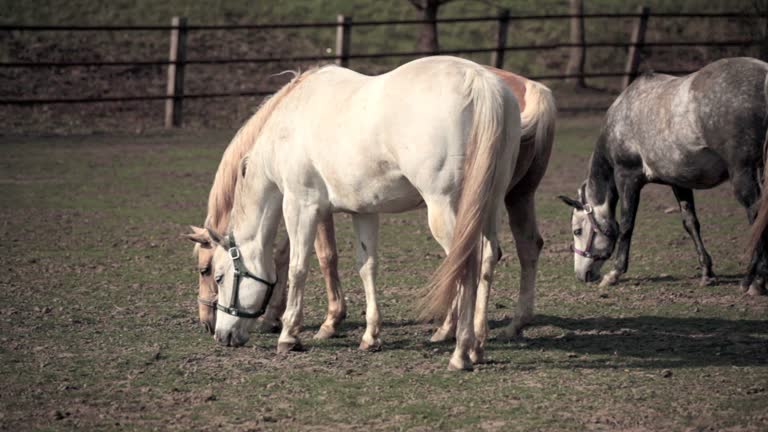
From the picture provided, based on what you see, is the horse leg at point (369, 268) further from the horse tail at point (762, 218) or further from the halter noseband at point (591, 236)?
the horse tail at point (762, 218)

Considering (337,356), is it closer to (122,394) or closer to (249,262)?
(249,262)

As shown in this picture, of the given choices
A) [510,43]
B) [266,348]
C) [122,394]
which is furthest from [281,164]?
[510,43]

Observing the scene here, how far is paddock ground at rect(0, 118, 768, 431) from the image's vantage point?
4.38 meters

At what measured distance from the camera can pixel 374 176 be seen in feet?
16.6

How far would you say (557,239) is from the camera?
885 cm

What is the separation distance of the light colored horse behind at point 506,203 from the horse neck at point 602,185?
5.05ft

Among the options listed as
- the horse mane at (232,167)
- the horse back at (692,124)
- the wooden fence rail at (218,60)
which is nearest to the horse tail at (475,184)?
the horse mane at (232,167)

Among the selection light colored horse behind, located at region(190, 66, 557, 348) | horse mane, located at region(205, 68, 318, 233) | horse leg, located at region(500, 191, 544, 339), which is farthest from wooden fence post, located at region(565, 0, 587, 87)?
horse mane, located at region(205, 68, 318, 233)

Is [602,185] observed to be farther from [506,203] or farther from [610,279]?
[506,203]

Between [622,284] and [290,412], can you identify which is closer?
[290,412]

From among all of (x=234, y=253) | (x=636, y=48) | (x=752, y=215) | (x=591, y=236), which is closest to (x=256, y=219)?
(x=234, y=253)

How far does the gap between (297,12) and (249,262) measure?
19806mm

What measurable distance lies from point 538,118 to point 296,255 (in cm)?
167

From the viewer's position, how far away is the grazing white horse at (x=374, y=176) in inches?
185
